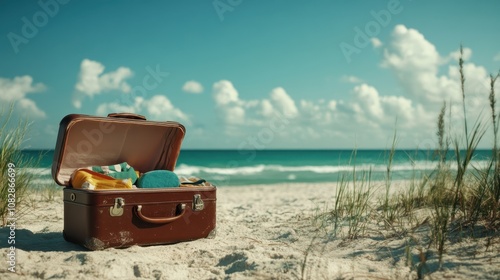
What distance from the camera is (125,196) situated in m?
3.53

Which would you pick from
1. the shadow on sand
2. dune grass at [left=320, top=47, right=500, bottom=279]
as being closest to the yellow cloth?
the shadow on sand

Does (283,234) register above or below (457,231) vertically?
below

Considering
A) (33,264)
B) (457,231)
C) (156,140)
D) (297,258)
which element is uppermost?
(156,140)

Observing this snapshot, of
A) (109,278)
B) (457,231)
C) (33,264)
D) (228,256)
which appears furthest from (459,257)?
(33,264)

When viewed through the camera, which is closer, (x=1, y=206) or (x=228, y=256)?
(x=228, y=256)

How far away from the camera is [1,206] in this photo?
4.28 metres

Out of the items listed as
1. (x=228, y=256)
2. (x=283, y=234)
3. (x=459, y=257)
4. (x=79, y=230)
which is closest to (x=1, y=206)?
(x=79, y=230)

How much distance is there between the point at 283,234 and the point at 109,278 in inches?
75.4

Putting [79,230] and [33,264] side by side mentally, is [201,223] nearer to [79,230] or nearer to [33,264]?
[79,230]

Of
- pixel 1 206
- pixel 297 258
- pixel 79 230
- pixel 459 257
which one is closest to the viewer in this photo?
pixel 459 257

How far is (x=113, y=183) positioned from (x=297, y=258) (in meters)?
1.84

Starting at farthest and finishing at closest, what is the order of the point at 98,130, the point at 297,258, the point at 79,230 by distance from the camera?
1. the point at 98,130
2. the point at 79,230
3. the point at 297,258

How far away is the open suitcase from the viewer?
3.47 meters

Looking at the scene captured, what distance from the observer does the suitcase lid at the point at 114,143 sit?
148 inches
